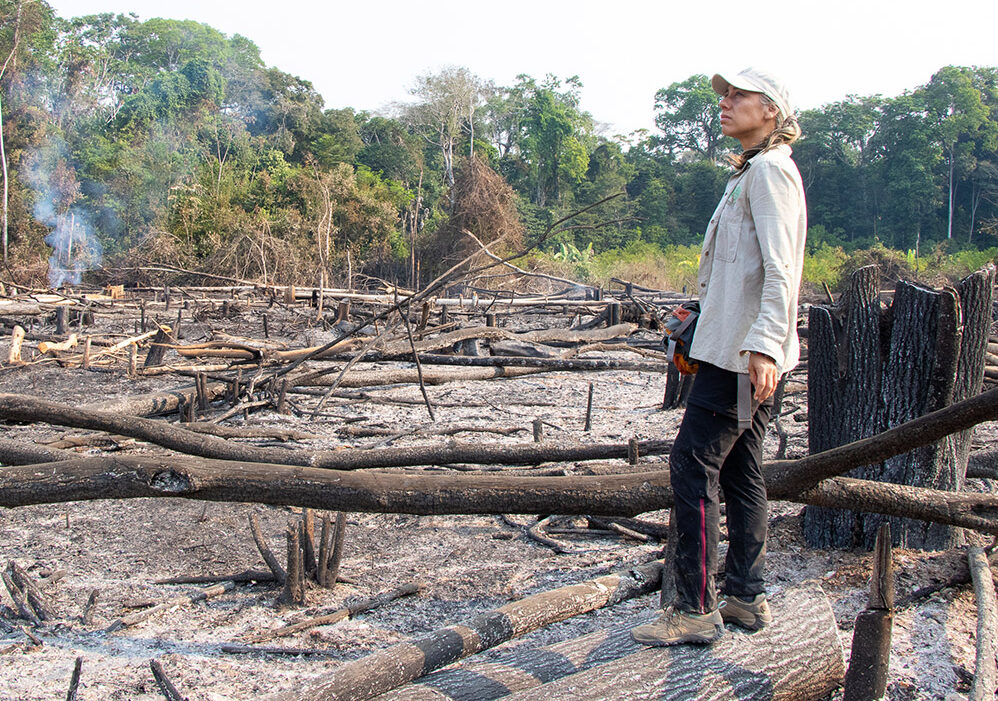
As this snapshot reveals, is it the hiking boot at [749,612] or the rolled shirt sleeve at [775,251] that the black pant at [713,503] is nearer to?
the hiking boot at [749,612]

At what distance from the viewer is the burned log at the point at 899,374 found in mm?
3309

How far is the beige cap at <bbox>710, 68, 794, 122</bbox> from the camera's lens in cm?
227

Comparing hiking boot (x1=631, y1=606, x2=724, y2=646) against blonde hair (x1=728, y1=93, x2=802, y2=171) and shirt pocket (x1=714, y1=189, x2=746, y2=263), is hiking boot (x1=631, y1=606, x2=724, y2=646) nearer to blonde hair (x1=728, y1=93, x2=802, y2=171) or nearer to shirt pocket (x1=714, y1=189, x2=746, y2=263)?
shirt pocket (x1=714, y1=189, x2=746, y2=263)

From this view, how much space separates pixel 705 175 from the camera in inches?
1684

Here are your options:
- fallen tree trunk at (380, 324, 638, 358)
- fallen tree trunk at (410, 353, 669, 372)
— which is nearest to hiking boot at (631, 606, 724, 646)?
fallen tree trunk at (380, 324, 638, 358)

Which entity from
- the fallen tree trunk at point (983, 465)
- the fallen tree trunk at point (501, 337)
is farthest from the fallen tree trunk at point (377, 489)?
the fallen tree trunk at point (501, 337)

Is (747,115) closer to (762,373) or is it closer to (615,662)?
(762,373)

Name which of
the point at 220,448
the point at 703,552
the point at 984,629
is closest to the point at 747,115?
the point at 703,552

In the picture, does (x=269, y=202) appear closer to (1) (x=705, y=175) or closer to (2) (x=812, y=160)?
(1) (x=705, y=175)

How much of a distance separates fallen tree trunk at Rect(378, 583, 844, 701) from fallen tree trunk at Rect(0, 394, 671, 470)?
1.12m

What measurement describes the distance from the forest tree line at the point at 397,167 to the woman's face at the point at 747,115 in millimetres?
16022

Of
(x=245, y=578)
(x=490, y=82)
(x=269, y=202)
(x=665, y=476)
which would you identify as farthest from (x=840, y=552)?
(x=490, y=82)

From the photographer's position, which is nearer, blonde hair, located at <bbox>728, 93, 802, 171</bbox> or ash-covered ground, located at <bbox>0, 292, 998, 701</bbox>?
blonde hair, located at <bbox>728, 93, 802, 171</bbox>

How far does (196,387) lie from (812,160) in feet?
136
